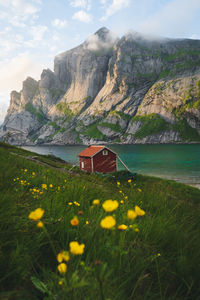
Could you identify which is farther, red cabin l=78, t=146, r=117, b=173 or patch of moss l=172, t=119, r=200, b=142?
patch of moss l=172, t=119, r=200, b=142

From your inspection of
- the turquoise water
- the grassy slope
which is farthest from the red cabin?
the grassy slope

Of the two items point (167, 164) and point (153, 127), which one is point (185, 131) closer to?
point (153, 127)

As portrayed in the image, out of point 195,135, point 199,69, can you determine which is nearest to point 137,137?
point 195,135

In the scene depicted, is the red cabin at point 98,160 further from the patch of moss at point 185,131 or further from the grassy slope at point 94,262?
the patch of moss at point 185,131

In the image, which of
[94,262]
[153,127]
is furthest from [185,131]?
[94,262]

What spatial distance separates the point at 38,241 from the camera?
1869 millimetres

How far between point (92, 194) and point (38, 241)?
2940 millimetres

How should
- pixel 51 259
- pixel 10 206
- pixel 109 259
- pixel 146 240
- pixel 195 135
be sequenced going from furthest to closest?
pixel 195 135 → pixel 146 240 → pixel 10 206 → pixel 51 259 → pixel 109 259

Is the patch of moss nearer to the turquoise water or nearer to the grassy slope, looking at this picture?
the turquoise water

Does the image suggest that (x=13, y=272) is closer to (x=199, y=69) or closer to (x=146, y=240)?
(x=146, y=240)

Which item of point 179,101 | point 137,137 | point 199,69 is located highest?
point 199,69

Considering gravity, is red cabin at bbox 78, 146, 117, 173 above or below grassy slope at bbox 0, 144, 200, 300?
below

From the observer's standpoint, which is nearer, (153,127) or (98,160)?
(98,160)

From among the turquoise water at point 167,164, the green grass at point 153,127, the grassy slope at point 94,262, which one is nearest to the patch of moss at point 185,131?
the green grass at point 153,127
